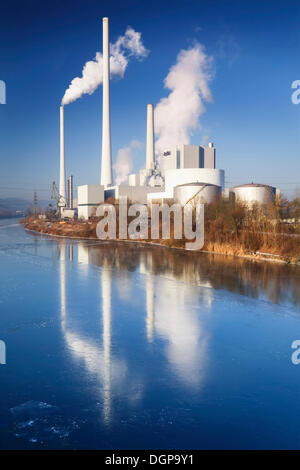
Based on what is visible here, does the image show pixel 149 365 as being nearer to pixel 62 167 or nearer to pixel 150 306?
pixel 150 306

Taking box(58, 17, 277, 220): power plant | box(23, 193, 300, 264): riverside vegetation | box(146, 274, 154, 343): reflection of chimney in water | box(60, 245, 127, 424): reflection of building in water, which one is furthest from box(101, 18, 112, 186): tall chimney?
box(60, 245, 127, 424): reflection of building in water

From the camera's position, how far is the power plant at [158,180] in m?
19.7

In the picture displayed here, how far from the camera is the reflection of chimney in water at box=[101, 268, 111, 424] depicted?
85.1 inches

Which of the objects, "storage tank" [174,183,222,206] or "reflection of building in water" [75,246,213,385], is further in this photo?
"storage tank" [174,183,222,206]

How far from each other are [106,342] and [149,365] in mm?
579

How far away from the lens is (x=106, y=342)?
3.20m

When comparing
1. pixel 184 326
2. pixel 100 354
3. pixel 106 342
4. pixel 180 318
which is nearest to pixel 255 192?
pixel 180 318

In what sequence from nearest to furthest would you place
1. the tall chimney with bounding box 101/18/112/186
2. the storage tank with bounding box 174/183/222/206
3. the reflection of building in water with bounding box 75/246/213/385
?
1. the reflection of building in water with bounding box 75/246/213/385
2. the storage tank with bounding box 174/183/222/206
3. the tall chimney with bounding box 101/18/112/186

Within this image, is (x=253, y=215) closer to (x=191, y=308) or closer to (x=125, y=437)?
(x=191, y=308)

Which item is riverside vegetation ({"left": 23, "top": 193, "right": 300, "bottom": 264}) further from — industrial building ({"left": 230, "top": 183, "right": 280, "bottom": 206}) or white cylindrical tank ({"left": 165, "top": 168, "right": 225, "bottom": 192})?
white cylindrical tank ({"left": 165, "top": 168, "right": 225, "bottom": 192})

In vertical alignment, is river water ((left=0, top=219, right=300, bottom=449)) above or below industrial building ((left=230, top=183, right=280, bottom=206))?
below

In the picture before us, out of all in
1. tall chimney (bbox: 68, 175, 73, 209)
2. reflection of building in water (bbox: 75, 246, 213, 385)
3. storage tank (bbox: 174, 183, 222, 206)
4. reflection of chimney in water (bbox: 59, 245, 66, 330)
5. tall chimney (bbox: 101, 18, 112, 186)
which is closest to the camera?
reflection of building in water (bbox: 75, 246, 213, 385)

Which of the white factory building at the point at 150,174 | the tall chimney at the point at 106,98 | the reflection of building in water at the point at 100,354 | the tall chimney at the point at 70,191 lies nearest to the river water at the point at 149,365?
the reflection of building in water at the point at 100,354

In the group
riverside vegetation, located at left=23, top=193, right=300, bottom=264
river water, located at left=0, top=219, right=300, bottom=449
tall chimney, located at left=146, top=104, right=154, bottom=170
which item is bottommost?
river water, located at left=0, top=219, right=300, bottom=449
